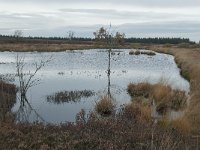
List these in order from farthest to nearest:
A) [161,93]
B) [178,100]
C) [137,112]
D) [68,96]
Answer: [68,96] < [161,93] < [178,100] < [137,112]

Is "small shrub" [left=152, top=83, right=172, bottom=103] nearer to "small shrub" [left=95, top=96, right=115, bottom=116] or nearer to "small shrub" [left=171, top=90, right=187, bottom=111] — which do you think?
"small shrub" [left=171, top=90, right=187, bottom=111]

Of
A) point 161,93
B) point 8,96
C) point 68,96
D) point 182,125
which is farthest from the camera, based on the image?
point 68,96

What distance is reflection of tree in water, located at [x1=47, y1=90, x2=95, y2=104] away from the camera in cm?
2005

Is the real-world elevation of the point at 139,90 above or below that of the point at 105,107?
below

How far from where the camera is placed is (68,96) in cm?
2102

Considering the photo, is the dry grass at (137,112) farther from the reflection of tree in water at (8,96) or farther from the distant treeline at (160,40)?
the distant treeline at (160,40)

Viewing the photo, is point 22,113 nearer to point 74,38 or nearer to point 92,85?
point 92,85

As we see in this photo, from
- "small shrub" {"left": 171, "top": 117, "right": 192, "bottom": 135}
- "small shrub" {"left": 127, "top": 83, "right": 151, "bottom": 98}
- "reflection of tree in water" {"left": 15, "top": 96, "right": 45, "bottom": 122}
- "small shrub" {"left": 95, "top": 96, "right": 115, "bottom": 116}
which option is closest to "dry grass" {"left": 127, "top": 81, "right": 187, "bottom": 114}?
"small shrub" {"left": 127, "top": 83, "right": 151, "bottom": 98}

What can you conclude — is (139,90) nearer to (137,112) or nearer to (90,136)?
(137,112)

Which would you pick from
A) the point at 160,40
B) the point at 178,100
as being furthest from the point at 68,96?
the point at 160,40

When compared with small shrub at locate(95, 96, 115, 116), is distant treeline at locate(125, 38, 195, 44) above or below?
below

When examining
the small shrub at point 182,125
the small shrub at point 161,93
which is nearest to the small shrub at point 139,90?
the small shrub at point 161,93

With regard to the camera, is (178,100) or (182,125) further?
(178,100)

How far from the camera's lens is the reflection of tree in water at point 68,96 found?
65.8 ft
